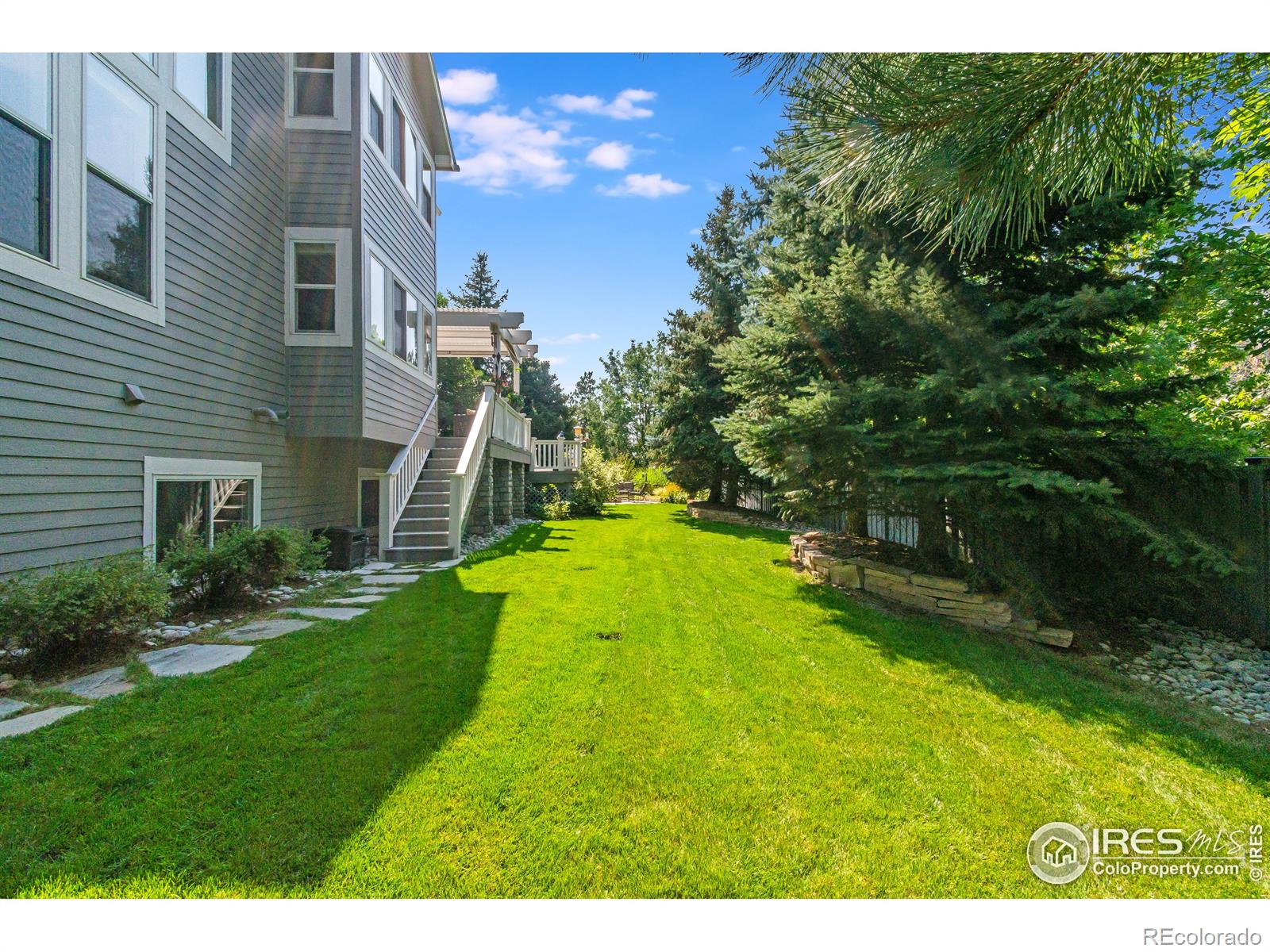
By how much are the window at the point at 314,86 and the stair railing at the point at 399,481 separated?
430 centimetres

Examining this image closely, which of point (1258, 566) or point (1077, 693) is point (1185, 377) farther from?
point (1077, 693)

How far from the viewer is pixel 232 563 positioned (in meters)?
4.66

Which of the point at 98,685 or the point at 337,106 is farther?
the point at 337,106

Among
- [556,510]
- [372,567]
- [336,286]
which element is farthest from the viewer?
[556,510]

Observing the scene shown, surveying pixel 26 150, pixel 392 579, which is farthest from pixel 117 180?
pixel 392 579

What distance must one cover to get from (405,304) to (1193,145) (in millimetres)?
9348

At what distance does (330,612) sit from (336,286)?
4.25 metres

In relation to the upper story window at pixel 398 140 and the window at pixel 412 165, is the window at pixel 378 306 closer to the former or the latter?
the upper story window at pixel 398 140

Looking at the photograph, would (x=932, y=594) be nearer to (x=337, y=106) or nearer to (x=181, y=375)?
(x=181, y=375)

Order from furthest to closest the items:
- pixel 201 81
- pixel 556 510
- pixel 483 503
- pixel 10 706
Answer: pixel 556 510
pixel 483 503
pixel 201 81
pixel 10 706

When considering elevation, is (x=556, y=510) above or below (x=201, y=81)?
below

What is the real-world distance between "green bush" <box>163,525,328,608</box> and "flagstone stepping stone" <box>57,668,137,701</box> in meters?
1.21

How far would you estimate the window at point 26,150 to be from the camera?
3475 millimetres
